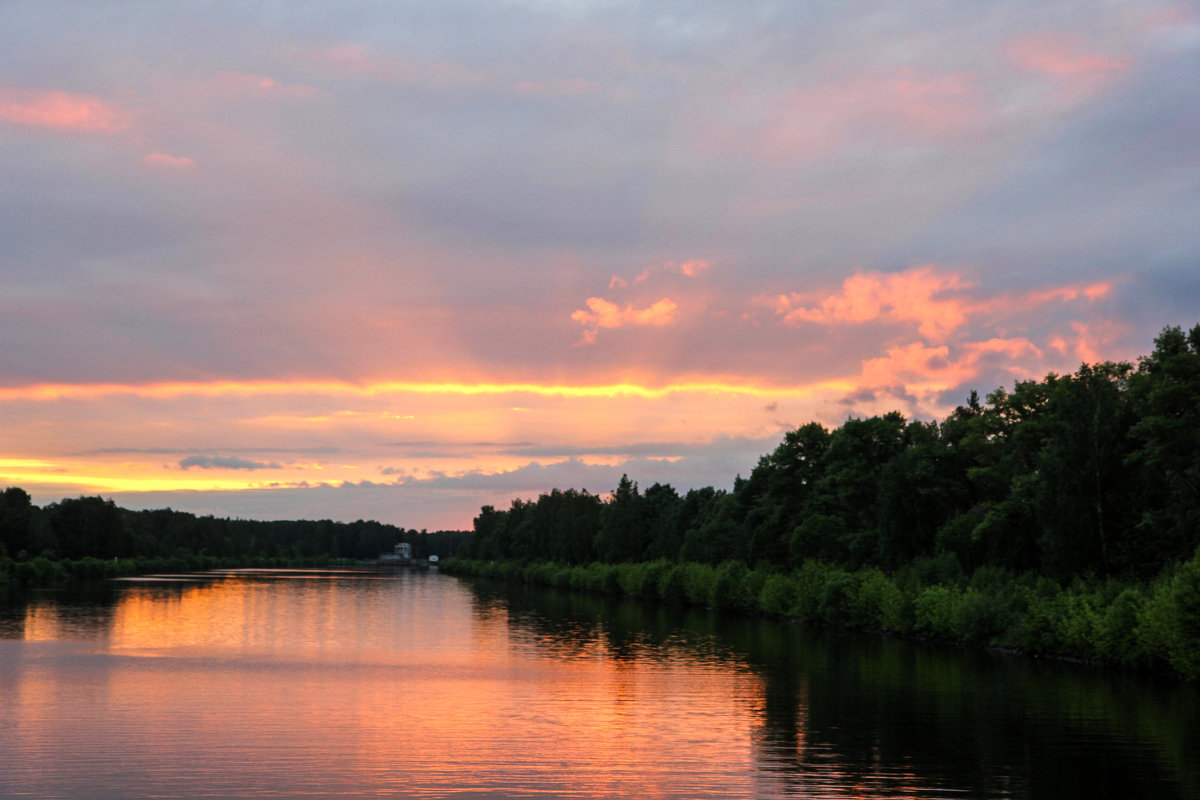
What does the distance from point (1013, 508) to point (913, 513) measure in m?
14.2

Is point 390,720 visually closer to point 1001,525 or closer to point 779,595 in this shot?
point 1001,525

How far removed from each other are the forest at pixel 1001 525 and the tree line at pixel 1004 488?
0.14 metres

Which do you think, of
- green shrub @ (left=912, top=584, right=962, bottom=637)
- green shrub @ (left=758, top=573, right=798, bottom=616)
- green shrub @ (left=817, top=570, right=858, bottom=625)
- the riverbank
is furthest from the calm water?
green shrub @ (left=758, top=573, right=798, bottom=616)

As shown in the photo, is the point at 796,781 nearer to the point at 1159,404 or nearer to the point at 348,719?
the point at 348,719

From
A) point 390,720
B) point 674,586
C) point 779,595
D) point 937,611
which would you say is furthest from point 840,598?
point 390,720

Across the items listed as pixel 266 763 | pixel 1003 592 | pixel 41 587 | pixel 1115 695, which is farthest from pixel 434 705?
pixel 41 587

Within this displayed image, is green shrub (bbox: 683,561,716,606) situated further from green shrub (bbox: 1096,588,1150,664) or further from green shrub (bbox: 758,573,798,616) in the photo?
green shrub (bbox: 1096,588,1150,664)

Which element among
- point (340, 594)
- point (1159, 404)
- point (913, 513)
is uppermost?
point (1159, 404)

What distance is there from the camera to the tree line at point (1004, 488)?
64.1 m

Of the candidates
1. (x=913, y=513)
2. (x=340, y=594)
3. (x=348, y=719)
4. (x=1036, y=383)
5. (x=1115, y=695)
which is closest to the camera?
Answer: (x=348, y=719)

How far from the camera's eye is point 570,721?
38.7m

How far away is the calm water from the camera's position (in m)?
28.2

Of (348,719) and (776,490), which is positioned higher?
(776,490)

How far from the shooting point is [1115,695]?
45031 millimetres
